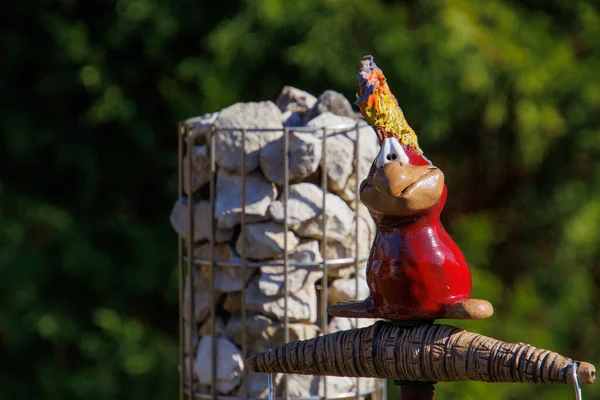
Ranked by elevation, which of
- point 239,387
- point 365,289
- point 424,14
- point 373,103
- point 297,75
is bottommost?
point 239,387

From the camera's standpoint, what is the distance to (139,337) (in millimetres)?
2844

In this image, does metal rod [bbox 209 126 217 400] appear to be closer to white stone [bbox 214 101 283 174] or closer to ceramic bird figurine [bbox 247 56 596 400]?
white stone [bbox 214 101 283 174]

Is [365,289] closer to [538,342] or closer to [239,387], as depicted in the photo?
[239,387]

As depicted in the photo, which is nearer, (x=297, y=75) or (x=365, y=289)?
(x=365, y=289)

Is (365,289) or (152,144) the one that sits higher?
(152,144)

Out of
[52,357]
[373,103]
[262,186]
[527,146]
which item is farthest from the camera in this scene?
Result: [52,357]

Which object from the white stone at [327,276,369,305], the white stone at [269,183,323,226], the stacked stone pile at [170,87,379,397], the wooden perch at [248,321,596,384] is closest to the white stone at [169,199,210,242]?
the stacked stone pile at [170,87,379,397]

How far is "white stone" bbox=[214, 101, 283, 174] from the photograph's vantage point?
1.60 meters

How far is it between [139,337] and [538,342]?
122 centimetres

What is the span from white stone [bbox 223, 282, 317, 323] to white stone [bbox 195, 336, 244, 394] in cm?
8

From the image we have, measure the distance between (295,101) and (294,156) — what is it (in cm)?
22

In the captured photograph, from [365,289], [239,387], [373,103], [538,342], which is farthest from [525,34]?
[373,103]

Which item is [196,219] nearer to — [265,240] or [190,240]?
[190,240]

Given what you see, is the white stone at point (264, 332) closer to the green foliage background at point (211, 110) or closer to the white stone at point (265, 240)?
the white stone at point (265, 240)
